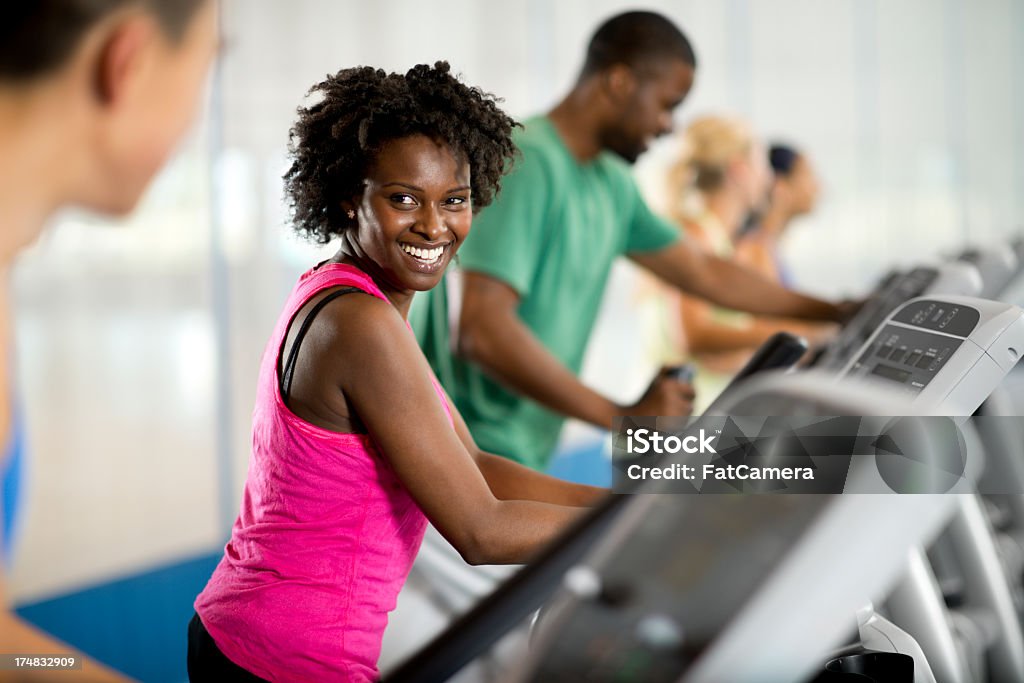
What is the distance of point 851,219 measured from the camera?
20.5 feet

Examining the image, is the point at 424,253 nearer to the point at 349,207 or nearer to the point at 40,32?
the point at 349,207

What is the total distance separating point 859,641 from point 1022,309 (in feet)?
1.73

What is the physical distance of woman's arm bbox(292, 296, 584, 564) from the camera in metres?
1.14

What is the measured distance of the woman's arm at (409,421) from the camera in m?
1.14

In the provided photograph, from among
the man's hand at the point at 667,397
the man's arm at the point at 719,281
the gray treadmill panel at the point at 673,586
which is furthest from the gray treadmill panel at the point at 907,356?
the man's arm at the point at 719,281

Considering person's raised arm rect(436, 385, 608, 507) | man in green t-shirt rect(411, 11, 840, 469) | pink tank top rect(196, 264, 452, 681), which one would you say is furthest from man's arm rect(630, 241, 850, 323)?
pink tank top rect(196, 264, 452, 681)

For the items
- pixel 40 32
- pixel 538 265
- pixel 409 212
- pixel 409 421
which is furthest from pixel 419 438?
pixel 538 265

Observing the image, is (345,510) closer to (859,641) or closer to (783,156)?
(859,641)

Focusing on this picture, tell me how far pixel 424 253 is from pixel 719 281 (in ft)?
4.26

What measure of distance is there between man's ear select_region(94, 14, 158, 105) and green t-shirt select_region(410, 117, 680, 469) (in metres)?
1.02

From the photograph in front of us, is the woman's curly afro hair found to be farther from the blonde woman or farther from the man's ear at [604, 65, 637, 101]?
the blonde woman

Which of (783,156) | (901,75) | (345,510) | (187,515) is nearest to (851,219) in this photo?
(901,75)

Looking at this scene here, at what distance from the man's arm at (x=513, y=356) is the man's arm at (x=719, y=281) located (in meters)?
0.63

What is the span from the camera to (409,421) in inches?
45.4
